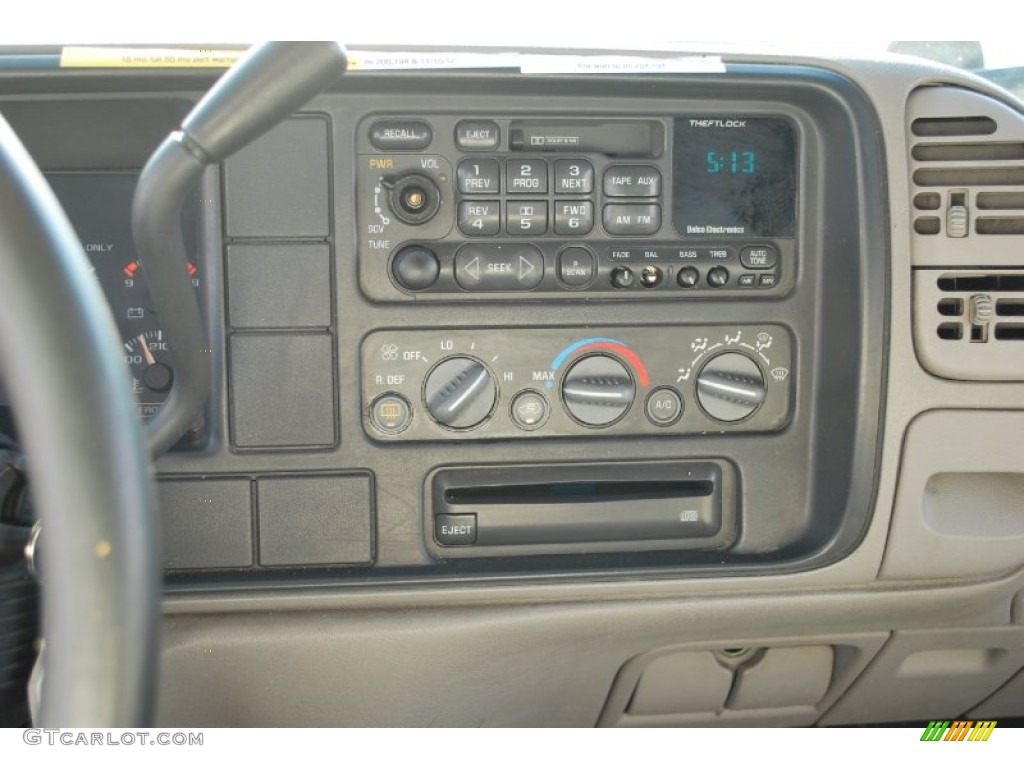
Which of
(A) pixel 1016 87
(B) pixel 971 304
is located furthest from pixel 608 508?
(A) pixel 1016 87

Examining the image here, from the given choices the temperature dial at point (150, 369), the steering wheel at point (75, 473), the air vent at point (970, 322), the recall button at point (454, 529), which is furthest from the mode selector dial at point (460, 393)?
the steering wheel at point (75, 473)

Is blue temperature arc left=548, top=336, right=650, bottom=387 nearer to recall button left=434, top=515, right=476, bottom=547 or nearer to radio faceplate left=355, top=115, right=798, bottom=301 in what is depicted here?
radio faceplate left=355, top=115, right=798, bottom=301

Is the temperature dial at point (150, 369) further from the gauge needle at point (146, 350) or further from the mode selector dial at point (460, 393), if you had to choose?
the mode selector dial at point (460, 393)

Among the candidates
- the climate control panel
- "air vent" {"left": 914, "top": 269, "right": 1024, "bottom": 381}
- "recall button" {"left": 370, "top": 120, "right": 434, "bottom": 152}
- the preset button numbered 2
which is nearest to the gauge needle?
the climate control panel

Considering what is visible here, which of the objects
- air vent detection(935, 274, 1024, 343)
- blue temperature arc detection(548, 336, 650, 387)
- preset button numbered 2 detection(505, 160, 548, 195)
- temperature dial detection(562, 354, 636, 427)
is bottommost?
temperature dial detection(562, 354, 636, 427)

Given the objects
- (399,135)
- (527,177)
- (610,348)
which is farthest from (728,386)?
(399,135)

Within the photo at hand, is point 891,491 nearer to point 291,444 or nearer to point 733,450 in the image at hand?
point 733,450

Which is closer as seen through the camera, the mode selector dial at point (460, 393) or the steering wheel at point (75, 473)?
the steering wheel at point (75, 473)

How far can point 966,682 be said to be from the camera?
5.13 feet

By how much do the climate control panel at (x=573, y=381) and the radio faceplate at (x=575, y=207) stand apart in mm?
55

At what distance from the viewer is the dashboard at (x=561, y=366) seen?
1.31 metres

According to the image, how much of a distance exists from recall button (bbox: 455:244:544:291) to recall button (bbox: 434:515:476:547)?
0.97 feet

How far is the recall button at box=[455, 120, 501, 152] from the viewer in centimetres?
131

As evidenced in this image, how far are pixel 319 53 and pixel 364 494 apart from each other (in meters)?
0.63
